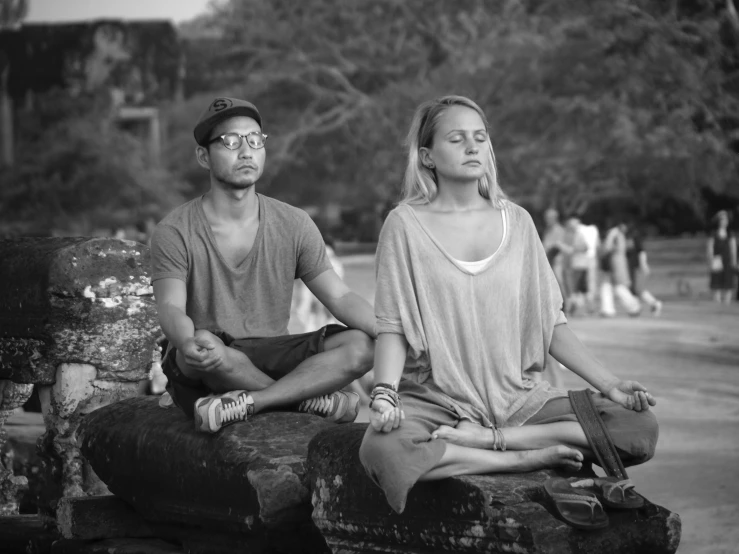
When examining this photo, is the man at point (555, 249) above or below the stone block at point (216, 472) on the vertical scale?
below

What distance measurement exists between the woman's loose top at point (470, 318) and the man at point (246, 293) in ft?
2.84

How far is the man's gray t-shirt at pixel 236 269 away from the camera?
187 inches

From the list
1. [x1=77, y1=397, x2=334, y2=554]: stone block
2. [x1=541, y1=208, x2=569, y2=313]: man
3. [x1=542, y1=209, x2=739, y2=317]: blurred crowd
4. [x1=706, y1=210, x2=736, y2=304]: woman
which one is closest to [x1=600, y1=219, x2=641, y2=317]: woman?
[x1=542, y1=209, x2=739, y2=317]: blurred crowd

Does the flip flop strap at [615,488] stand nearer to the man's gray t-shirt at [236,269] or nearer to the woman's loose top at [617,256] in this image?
the man's gray t-shirt at [236,269]

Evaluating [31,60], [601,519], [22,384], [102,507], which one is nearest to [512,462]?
[601,519]

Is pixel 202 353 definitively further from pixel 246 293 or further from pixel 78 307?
pixel 78 307

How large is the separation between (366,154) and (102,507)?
3261 cm

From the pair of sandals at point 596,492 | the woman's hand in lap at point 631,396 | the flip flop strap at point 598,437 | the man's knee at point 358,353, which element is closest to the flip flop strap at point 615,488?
the pair of sandals at point 596,492

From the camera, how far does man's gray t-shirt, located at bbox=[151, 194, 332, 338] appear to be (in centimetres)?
474

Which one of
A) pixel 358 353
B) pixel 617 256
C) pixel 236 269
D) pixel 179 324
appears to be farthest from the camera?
pixel 617 256

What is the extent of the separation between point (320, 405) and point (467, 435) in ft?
3.93

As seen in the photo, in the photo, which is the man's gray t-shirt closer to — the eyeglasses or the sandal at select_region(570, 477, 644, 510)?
the eyeglasses

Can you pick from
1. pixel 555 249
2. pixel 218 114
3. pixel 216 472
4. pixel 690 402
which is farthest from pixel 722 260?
pixel 216 472

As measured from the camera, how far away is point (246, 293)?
15.8 feet
